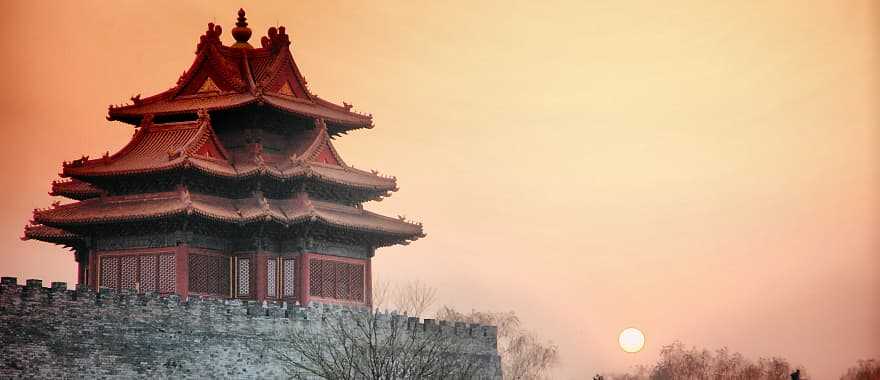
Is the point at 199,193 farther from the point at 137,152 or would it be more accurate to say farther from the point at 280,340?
the point at 280,340

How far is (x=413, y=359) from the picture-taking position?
136ft

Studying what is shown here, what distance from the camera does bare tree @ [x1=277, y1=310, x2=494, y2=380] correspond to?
1559 inches

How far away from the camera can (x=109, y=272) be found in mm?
42625

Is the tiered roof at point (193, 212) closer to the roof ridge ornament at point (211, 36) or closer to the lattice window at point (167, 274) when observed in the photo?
the lattice window at point (167, 274)

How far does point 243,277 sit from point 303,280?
1620 millimetres

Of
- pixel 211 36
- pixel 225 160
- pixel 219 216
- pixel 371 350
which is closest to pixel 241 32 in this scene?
pixel 211 36

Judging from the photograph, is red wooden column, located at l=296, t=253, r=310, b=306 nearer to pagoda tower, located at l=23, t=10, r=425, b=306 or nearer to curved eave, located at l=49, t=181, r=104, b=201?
pagoda tower, located at l=23, t=10, r=425, b=306

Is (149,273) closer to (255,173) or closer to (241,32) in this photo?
(255,173)

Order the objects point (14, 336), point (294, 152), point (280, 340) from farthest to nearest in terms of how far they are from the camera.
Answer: point (294, 152) < point (280, 340) < point (14, 336)

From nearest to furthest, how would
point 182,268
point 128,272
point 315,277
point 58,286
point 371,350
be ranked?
point 58,286 < point 371,350 < point 182,268 < point 128,272 < point 315,277

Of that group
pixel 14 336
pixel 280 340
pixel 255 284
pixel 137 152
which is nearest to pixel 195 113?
pixel 137 152

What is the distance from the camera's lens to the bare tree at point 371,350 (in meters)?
39.6

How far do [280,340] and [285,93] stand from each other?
9.60m

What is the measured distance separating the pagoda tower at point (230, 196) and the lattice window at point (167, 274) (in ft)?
0.14
